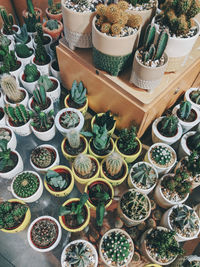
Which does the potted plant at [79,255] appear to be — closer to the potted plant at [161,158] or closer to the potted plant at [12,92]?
the potted plant at [161,158]

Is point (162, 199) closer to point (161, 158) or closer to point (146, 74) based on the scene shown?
point (161, 158)

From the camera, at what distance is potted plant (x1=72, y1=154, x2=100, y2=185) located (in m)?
1.49

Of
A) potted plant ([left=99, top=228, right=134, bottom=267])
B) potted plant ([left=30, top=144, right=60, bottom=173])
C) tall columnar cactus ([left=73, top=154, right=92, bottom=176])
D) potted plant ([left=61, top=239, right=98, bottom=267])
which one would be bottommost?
potted plant ([left=61, top=239, right=98, bottom=267])

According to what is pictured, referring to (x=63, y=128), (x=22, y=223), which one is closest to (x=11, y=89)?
(x=63, y=128)

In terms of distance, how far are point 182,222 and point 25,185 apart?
1106mm

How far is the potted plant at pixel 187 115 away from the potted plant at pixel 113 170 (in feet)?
2.10

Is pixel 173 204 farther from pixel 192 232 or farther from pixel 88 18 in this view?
pixel 88 18

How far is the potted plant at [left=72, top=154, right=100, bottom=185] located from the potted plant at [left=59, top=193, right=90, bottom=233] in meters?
0.17

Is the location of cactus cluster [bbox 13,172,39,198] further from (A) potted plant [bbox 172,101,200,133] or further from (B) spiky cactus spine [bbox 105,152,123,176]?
(A) potted plant [bbox 172,101,200,133]

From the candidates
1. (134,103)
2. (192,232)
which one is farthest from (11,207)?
(192,232)

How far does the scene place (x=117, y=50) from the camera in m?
1.43

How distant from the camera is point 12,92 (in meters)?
1.79

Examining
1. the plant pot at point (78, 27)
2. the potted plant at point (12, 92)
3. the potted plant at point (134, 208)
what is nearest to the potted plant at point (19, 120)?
the potted plant at point (12, 92)

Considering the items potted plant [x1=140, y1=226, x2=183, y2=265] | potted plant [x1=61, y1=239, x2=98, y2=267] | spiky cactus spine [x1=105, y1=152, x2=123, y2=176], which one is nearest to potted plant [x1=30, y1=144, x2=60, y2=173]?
spiky cactus spine [x1=105, y1=152, x2=123, y2=176]
